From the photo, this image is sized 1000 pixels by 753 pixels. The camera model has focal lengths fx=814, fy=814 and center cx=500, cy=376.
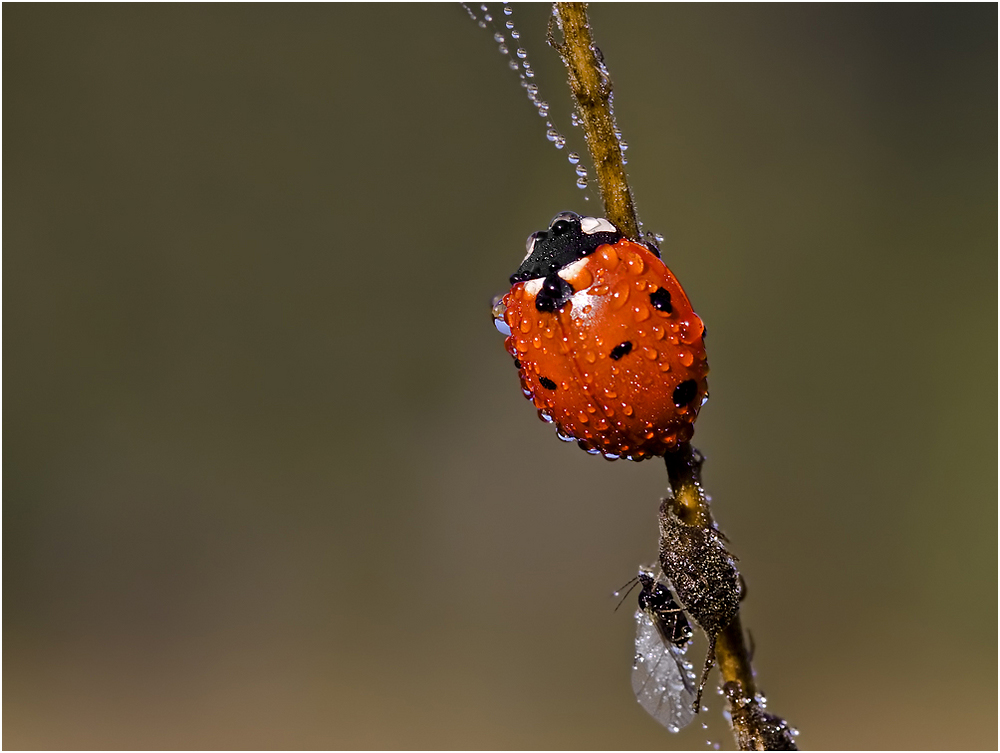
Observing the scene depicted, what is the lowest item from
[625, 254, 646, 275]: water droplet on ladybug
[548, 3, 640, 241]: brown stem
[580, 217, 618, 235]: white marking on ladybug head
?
[548, 3, 640, 241]: brown stem

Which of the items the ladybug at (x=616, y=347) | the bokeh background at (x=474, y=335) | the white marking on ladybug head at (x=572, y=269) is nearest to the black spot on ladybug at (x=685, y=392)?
the ladybug at (x=616, y=347)

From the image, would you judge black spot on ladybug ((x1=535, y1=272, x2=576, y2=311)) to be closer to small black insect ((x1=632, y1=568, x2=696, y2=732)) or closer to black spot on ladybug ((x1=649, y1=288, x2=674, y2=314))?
black spot on ladybug ((x1=649, y1=288, x2=674, y2=314))

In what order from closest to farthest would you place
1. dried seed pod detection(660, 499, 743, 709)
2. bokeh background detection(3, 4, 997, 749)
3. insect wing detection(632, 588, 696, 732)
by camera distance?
dried seed pod detection(660, 499, 743, 709), insect wing detection(632, 588, 696, 732), bokeh background detection(3, 4, 997, 749)

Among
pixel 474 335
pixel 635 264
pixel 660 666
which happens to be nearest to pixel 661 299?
pixel 635 264

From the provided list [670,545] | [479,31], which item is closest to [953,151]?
[479,31]

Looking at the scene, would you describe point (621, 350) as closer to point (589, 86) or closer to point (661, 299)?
point (661, 299)

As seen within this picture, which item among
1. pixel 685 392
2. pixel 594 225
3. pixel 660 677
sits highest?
pixel 594 225

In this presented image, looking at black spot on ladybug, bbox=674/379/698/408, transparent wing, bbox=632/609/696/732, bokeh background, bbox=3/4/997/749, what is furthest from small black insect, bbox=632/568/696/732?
bokeh background, bbox=3/4/997/749

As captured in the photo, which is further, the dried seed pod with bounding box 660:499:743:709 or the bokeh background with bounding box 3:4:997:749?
the bokeh background with bounding box 3:4:997:749
